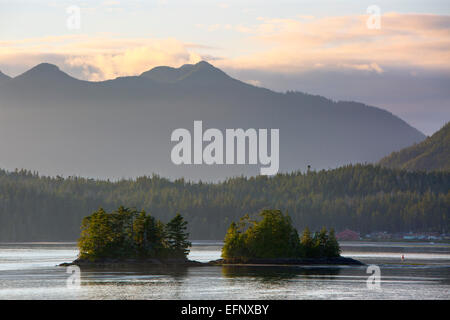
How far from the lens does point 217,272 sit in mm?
197000

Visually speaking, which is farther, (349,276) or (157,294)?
(349,276)

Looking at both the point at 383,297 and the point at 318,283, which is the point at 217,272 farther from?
the point at 383,297

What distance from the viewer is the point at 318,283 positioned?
171 metres
